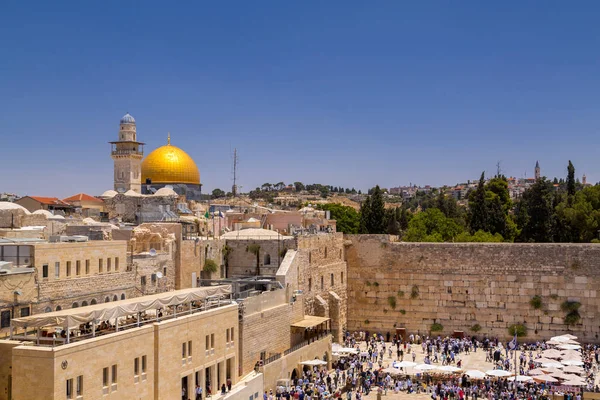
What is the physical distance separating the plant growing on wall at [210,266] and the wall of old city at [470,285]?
7.47 metres

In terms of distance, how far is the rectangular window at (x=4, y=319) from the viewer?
19.1 meters

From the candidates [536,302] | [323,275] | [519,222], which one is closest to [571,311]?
[536,302]

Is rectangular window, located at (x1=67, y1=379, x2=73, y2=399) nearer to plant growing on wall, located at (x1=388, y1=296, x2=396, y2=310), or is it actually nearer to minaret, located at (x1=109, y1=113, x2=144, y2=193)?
plant growing on wall, located at (x1=388, y1=296, x2=396, y2=310)

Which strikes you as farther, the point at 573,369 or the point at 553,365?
the point at 553,365

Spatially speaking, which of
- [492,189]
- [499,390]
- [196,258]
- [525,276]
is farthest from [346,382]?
[492,189]

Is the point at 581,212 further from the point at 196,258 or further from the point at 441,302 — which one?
the point at 196,258

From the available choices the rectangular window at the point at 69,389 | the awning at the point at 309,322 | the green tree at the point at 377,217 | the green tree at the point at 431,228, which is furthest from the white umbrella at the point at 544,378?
the green tree at the point at 377,217

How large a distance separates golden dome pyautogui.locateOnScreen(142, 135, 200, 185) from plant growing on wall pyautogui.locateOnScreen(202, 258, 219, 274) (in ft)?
78.4

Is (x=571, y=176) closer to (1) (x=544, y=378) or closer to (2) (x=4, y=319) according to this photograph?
(1) (x=544, y=378)

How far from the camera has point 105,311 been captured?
18.2 meters

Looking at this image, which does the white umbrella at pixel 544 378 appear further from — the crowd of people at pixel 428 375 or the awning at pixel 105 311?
the awning at pixel 105 311

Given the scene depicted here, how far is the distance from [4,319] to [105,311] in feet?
10.9

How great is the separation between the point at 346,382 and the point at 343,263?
886 cm

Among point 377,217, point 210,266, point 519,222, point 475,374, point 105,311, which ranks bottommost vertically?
point 475,374
